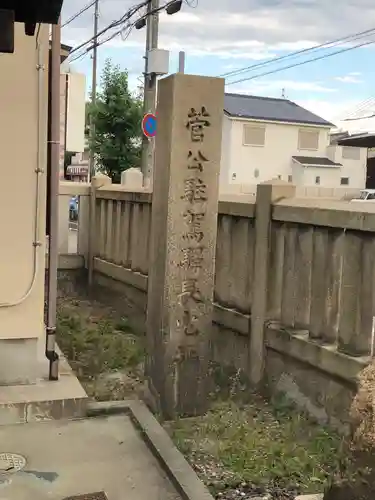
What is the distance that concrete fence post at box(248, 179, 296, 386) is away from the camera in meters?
5.06

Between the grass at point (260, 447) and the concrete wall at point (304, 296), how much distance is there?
230 mm

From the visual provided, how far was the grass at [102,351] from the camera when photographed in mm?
5527

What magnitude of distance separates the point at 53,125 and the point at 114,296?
4.23 meters

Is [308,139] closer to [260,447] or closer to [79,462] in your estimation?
[260,447]

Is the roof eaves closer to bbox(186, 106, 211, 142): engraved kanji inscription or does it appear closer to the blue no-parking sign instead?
the blue no-parking sign

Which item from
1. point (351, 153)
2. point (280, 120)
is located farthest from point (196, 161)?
point (351, 153)

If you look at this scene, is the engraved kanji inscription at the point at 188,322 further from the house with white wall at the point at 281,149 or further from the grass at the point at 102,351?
the house with white wall at the point at 281,149

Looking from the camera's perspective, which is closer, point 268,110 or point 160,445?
point 160,445

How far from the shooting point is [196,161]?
14.8 feet

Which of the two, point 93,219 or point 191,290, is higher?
point 93,219

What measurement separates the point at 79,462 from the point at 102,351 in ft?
8.66

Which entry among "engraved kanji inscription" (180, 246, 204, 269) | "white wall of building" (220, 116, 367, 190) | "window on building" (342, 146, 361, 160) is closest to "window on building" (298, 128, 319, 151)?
"white wall of building" (220, 116, 367, 190)

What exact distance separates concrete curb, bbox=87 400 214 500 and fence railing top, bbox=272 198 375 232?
1939mm

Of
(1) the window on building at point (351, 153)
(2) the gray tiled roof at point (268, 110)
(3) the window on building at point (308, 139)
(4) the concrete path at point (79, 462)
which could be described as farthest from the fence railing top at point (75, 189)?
(1) the window on building at point (351, 153)
